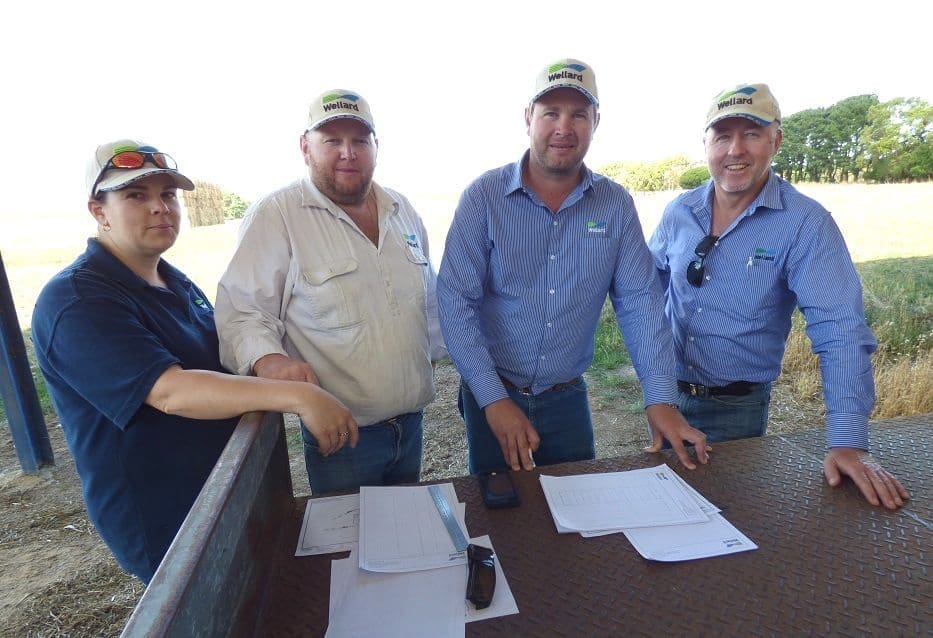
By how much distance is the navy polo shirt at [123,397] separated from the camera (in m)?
1.39

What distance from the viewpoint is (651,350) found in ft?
6.78

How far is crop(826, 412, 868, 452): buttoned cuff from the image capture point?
1.68 metres

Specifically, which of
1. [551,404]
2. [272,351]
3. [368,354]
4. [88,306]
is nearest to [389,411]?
[368,354]

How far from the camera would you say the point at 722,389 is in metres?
2.42

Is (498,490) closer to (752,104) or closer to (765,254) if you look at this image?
(765,254)

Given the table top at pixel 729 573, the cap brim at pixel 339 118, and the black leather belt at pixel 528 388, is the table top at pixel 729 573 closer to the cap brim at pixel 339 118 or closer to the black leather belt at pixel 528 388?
the black leather belt at pixel 528 388

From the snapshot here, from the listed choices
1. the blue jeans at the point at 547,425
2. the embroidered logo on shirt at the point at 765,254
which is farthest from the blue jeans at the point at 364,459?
the embroidered logo on shirt at the point at 765,254

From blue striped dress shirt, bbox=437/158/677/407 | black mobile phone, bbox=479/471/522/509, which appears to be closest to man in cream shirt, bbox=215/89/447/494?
blue striped dress shirt, bbox=437/158/677/407

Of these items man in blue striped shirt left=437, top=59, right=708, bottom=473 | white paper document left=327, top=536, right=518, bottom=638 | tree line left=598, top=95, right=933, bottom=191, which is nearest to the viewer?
white paper document left=327, top=536, right=518, bottom=638

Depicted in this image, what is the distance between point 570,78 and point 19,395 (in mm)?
4496

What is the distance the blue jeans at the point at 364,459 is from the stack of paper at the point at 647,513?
30.1 inches

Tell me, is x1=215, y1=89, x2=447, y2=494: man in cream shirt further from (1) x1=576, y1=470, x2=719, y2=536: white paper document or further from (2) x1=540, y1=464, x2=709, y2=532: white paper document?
(1) x1=576, y1=470, x2=719, y2=536: white paper document

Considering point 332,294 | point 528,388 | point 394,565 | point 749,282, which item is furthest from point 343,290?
point 749,282

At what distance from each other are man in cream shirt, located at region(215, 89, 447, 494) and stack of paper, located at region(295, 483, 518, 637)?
21.3 inches
